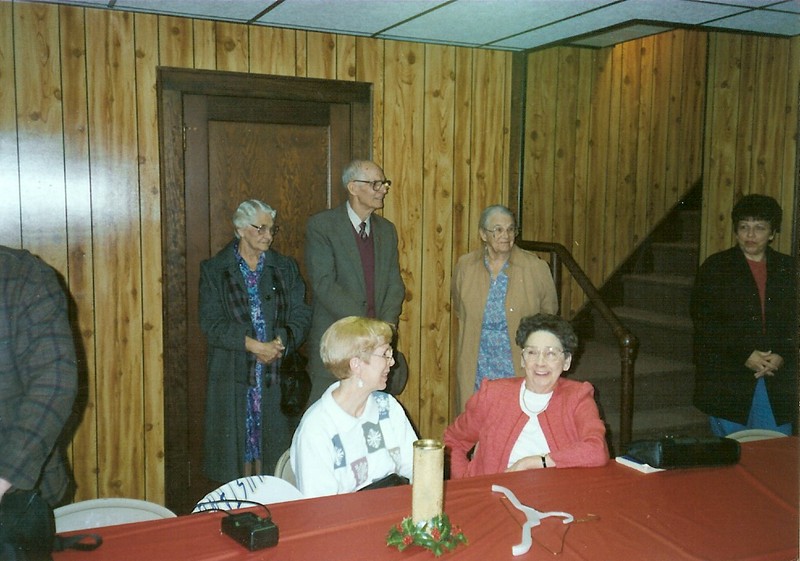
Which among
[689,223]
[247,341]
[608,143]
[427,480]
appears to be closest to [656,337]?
[689,223]

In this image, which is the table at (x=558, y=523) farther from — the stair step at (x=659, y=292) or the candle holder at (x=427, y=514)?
the stair step at (x=659, y=292)

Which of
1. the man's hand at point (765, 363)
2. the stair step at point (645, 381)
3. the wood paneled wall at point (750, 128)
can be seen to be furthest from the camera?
the stair step at point (645, 381)

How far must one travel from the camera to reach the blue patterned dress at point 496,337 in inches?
131

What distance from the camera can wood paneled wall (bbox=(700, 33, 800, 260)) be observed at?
11.8 feet

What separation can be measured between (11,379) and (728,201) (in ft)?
11.8

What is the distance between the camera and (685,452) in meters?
1.92

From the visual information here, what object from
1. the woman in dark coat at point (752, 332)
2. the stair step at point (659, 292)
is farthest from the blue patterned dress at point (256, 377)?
the stair step at point (659, 292)

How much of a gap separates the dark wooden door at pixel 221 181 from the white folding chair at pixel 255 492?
178cm

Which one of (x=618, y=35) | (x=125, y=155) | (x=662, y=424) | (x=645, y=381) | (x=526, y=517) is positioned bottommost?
(x=662, y=424)

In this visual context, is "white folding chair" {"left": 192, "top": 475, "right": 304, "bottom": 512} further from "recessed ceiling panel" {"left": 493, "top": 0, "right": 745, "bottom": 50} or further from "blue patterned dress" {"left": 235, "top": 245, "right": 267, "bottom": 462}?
"recessed ceiling panel" {"left": 493, "top": 0, "right": 745, "bottom": 50}

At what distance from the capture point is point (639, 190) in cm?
529

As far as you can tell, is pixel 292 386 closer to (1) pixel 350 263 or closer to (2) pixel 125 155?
(1) pixel 350 263

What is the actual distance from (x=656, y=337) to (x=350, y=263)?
2.26m

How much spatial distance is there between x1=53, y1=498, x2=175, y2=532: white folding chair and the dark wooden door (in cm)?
171
